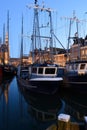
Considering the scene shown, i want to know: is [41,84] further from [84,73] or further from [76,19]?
[76,19]

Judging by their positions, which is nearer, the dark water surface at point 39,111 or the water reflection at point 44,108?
the dark water surface at point 39,111

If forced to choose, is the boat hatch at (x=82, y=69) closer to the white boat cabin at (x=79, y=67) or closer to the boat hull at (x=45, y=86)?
the white boat cabin at (x=79, y=67)

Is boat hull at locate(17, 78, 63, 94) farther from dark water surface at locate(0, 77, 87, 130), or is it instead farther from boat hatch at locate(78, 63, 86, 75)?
boat hatch at locate(78, 63, 86, 75)

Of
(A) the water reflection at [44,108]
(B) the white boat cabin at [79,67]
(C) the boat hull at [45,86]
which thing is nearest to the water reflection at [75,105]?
Answer: (A) the water reflection at [44,108]

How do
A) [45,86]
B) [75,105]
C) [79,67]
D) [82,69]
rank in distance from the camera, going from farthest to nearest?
[79,67], [82,69], [45,86], [75,105]

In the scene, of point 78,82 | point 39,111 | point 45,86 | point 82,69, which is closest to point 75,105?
point 39,111

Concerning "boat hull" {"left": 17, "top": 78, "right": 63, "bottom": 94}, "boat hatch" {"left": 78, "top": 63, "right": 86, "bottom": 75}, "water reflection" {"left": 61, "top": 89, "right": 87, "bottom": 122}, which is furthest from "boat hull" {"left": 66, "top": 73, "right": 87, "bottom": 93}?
"boat hull" {"left": 17, "top": 78, "right": 63, "bottom": 94}

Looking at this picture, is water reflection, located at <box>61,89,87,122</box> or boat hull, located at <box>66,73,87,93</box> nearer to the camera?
water reflection, located at <box>61,89,87,122</box>

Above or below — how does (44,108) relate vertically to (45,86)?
below

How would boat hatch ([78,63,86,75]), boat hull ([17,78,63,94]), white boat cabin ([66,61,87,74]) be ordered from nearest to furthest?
1. boat hull ([17,78,63,94])
2. boat hatch ([78,63,86,75])
3. white boat cabin ([66,61,87,74])

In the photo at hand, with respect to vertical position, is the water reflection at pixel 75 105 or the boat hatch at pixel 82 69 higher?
the boat hatch at pixel 82 69

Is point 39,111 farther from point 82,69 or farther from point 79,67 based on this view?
point 79,67

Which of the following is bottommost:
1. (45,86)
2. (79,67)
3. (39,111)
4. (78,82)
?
(39,111)

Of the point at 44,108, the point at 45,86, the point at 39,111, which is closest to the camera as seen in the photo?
the point at 39,111
